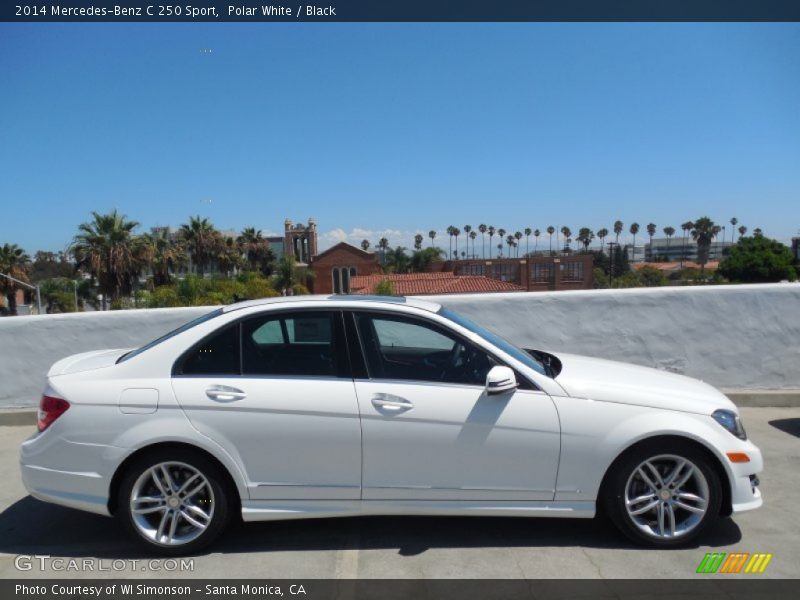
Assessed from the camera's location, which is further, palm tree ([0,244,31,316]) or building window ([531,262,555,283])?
building window ([531,262,555,283])

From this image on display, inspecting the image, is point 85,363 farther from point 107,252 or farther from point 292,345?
point 107,252

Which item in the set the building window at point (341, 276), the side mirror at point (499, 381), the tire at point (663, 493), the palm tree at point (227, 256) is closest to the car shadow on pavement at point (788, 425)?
the tire at point (663, 493)

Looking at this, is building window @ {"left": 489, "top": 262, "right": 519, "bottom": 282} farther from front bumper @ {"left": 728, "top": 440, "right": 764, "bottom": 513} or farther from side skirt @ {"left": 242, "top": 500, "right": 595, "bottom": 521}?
side skirt @ {"left": 242, "top": 500, "right": 595, "bottom": 521}

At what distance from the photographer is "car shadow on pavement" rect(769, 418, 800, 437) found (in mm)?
5922

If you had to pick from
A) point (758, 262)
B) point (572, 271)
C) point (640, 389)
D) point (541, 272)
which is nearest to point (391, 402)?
point (640, 389)

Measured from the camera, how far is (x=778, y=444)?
5.55 m

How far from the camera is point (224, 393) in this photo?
11.9 feet

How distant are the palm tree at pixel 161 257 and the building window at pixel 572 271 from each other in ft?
139

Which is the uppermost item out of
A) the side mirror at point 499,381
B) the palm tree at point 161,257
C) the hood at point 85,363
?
the palm tree at point 161,257

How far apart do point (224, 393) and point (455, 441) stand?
1.38 meters

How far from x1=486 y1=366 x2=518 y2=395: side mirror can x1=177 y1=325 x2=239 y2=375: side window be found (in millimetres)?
1518

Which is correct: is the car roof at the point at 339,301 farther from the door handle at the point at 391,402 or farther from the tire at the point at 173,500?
the tire at the point at 173,500

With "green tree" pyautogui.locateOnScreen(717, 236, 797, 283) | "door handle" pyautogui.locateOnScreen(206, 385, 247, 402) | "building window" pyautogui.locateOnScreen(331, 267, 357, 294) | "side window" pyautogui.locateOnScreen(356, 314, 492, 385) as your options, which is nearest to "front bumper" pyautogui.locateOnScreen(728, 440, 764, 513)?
"side window" pyautogui.locateOnScreen(356, 314, 492, 385)

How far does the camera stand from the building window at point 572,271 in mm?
72938
